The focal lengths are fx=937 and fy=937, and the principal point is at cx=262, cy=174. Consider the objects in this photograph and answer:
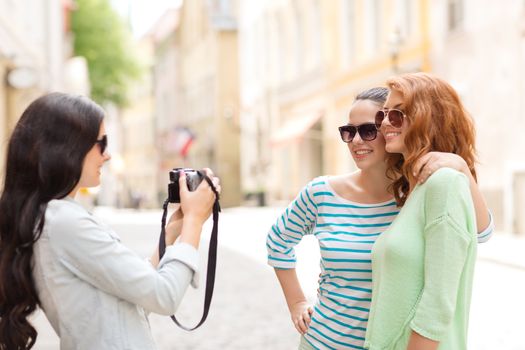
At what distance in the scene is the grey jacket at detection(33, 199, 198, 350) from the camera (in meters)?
2.27

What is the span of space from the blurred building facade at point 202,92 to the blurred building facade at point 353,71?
53.9 inches

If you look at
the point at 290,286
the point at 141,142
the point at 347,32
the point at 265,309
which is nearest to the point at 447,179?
the point at 290,286

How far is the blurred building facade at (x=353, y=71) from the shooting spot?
18.4 m

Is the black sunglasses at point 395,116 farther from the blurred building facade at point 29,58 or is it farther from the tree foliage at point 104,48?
the tree foliage at point 104,48

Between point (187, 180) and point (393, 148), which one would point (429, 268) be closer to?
point (393, 148)

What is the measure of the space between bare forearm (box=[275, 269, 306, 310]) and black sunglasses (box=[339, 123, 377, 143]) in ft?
1.77

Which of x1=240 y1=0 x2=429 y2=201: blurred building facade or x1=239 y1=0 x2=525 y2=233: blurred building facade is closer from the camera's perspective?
x1=239 y1=0 x2=525 y2=233: blurred building facade

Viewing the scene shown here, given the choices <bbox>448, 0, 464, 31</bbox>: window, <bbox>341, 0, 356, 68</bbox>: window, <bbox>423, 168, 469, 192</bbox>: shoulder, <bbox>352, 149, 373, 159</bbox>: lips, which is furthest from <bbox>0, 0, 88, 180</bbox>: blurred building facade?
<bbox>423, 168, 469, 192</bbox>: shoulder

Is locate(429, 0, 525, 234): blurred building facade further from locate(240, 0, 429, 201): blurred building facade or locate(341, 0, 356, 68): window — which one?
locate(341, 0, 356, 68): window

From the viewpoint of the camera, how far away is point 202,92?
49594mm

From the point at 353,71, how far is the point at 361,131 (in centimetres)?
2523

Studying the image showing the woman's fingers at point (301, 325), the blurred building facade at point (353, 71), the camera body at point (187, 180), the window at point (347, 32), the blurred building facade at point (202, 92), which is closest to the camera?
the camera body at point (187, 180)

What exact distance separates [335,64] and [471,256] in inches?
1100

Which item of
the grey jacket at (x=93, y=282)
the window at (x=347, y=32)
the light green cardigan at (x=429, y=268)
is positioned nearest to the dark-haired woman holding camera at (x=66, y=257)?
the grey jacket at (x=93, y=282)
